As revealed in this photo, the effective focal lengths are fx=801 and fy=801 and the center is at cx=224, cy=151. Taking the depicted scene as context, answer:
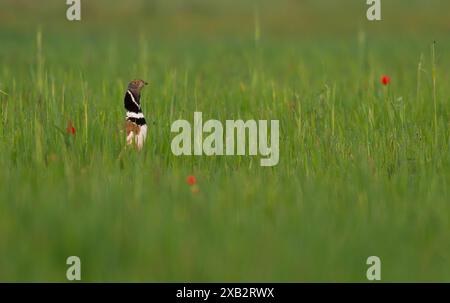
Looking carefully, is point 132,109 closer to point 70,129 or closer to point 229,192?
point 70,129

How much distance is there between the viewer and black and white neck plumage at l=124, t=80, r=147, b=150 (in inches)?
230

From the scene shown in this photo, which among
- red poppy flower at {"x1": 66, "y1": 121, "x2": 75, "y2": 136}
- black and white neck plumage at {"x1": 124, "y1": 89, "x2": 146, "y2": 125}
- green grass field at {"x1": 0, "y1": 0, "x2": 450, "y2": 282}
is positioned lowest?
green grass field at {"x1": 0, "y1": 0, "x2": 450, "y2": 282}

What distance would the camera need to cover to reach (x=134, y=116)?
5.84 metres

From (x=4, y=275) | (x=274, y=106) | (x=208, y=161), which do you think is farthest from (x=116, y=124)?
(x=4, y=275)

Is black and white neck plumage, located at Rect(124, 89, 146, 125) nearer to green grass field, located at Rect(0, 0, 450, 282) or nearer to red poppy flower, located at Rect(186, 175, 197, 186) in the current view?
green grass field, located at Rect(0, 0, 450, 282)

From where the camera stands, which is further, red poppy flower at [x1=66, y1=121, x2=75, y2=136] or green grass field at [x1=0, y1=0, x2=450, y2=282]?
red poppy flower at [x1=66, y1=121, x2=75, y2=136]

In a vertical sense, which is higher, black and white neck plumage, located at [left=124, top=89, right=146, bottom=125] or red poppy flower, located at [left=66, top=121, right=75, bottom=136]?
black and white neck plumage, located at [left=124, top=89, right=146, bottom=125]

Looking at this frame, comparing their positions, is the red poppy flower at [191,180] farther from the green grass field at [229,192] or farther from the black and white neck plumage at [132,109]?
the black and white neck plumage at [132,109]

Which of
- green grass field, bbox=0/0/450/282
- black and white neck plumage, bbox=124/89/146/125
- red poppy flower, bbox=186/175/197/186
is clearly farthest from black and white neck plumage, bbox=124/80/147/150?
red poppy flower, bbox=186/175/197/186

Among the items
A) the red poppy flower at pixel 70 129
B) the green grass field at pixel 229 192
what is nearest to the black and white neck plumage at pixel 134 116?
the green grass field at pixel 229 192

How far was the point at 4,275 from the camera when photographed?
4.15m

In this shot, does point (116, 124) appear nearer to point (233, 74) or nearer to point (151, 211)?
point (151, 211)
